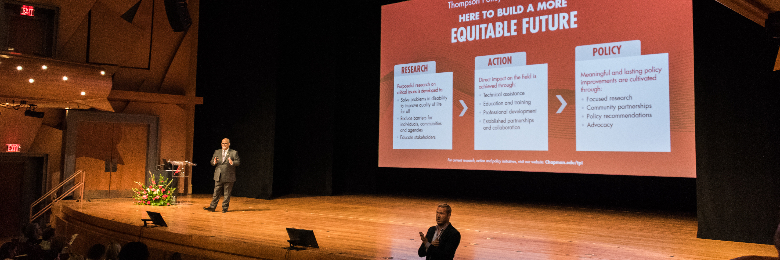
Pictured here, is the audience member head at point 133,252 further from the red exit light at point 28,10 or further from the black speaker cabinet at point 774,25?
the red exit light at point 28,10

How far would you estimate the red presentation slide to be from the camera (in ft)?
21.0

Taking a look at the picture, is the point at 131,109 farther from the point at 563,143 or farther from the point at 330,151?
the point at 563,143

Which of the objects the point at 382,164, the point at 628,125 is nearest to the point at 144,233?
the point at 382,164

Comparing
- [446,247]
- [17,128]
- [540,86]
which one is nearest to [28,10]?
[17,128]

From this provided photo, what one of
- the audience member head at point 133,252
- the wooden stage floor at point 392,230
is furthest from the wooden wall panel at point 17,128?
the audience member head at point 133,252

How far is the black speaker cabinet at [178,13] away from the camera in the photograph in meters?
7.69

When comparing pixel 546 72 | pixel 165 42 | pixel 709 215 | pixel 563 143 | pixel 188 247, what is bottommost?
pixel 188 247

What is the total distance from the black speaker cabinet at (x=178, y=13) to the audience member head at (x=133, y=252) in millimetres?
5948

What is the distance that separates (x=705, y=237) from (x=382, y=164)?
479 centimetres

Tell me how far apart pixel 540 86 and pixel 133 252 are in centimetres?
581

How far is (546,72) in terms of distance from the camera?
720cm

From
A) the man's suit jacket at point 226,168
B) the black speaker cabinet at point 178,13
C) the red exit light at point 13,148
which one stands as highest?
the black speaker cabinet at point 178,13

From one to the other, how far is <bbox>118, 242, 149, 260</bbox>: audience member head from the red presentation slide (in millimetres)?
5667

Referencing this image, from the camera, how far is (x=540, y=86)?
23.7 ft
